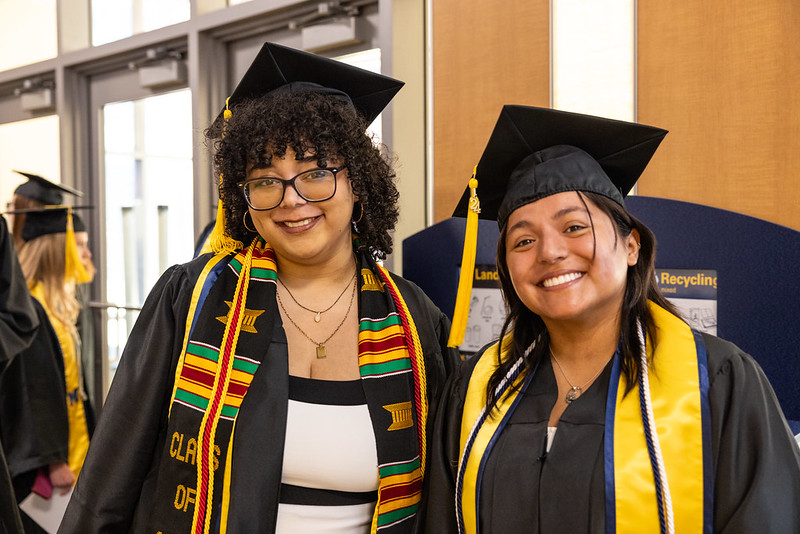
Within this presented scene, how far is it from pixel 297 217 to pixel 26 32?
426 cm

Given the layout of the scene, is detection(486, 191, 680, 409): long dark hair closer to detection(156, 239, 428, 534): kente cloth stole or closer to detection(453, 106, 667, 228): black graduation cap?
detection(453, 106, 667, 228): black graduation cap

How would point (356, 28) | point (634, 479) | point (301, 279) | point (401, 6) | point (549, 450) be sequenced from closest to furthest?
point (634, 479), point (549, 450), point (301, 279), point (401, 6), point (356, 28)

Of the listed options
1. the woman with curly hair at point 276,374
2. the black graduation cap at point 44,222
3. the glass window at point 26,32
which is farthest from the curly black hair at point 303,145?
the glass window at point 26,32

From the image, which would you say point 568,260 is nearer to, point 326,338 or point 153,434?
point 326,338

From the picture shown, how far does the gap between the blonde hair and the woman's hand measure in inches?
28.6

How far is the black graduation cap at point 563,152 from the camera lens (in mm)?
1465

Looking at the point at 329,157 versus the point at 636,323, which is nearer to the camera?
the point at 636,323

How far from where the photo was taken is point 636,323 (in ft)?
4.73

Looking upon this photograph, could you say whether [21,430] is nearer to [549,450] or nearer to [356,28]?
[356,28]

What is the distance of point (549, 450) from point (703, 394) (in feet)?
1.05

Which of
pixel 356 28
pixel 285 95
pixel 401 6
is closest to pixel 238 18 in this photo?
pixel 356 28

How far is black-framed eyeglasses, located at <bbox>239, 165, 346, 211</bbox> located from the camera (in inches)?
66.4

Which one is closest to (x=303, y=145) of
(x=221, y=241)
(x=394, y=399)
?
(x=221, y=241)

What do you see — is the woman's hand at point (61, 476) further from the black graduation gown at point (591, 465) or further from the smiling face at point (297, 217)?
the black graduation gown at point (591, 465)
